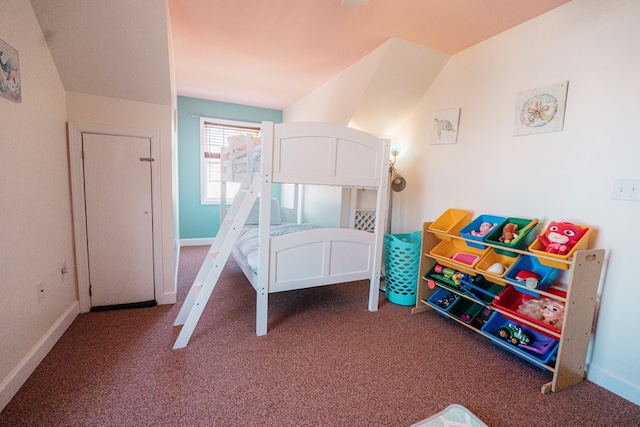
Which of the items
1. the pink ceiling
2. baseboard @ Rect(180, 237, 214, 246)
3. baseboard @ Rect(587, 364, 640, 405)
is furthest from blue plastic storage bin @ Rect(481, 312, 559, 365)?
baseboard @ Rect(180, 237, 214, 246)

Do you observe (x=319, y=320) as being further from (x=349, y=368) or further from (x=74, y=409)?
(x=74, y=409)

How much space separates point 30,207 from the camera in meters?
1.61

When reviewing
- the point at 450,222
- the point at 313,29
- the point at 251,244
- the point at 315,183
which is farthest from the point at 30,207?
→ the point at 450,222

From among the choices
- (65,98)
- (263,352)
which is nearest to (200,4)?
(65,98)

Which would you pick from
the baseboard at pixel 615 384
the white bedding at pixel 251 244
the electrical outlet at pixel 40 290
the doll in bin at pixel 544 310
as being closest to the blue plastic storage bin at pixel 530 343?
the doll in bin at pixel 544 310

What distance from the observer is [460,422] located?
1321 millimetres

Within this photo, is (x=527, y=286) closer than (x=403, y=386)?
No

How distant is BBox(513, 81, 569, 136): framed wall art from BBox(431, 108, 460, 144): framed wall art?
537mm

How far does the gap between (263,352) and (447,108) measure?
8.91 feet

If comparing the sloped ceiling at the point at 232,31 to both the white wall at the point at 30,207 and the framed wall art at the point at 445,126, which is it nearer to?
the white wall at the point at 30,207

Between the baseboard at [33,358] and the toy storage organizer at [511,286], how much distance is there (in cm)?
268

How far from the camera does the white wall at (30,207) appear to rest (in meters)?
1.39

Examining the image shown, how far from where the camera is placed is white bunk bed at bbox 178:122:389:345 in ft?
6.46

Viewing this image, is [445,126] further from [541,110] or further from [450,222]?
[450,222]
